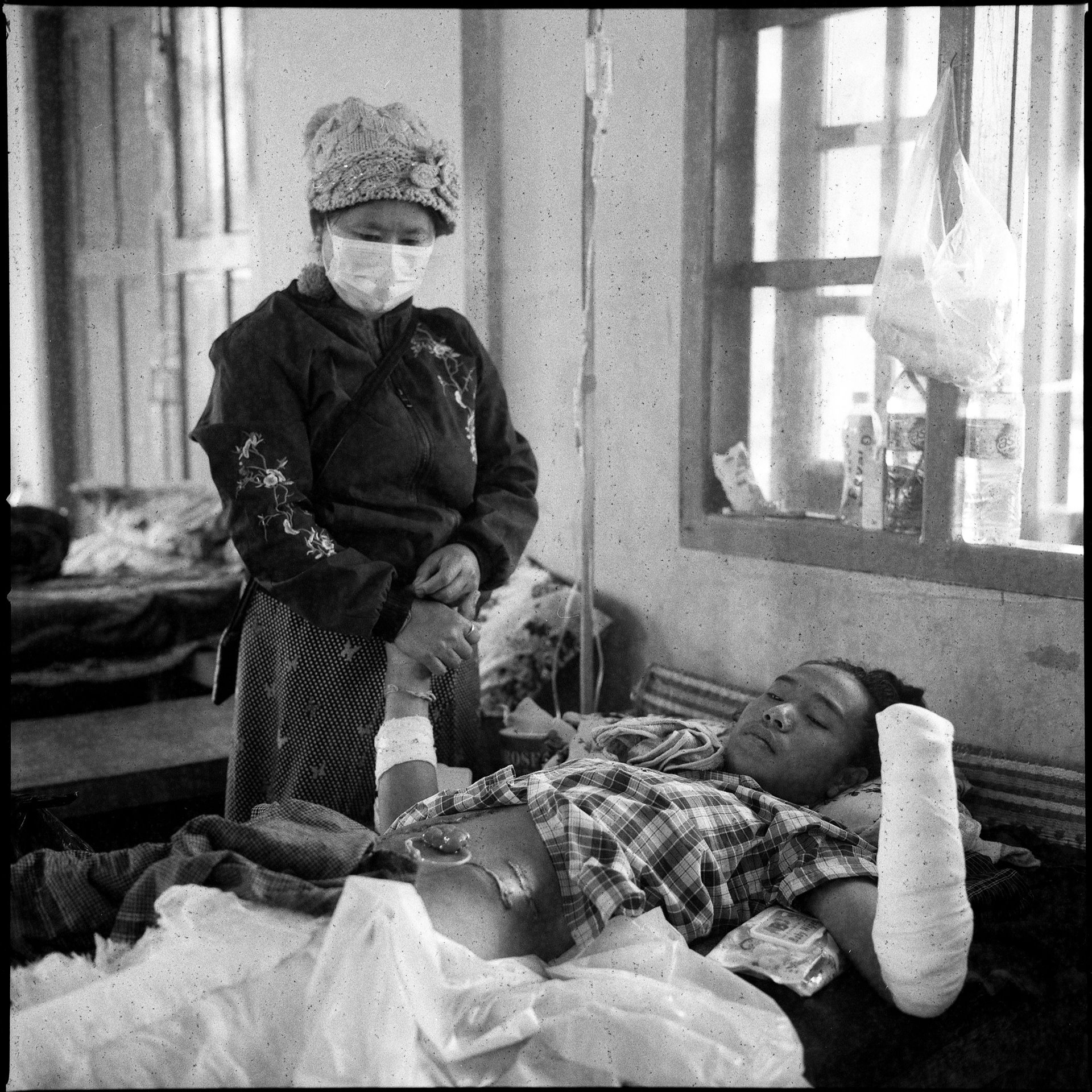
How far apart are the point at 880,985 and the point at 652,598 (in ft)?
4.12

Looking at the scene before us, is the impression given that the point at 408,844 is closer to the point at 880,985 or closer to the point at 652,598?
the point at 880,985

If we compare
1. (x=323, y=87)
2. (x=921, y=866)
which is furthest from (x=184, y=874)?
(x=323, y=87)

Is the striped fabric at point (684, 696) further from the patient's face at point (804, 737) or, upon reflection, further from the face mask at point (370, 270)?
the face mask at point (370, 270)

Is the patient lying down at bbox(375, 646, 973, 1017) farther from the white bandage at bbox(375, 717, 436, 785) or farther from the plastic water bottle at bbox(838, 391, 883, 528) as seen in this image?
the plastic water bottle at bbox(838, 391, 883, 528)

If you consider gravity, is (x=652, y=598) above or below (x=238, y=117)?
below

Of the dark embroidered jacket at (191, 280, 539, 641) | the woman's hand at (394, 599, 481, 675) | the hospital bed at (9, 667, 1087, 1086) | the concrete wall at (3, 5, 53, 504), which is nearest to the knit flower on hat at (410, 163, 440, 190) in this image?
the dark embroidered jacket at (191, 280, 539, 641)

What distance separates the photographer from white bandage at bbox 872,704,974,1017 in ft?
4.12

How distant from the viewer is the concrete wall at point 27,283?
5.38 m

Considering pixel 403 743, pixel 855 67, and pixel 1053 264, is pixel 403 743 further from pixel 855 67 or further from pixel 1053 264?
pixel 855 67

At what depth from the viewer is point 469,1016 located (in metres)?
1.21

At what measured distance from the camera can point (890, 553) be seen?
2.07 metres

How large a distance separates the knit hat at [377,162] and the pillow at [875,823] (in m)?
1.02

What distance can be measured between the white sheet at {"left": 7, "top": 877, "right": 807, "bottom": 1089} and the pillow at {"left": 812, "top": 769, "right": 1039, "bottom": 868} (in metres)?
0.46

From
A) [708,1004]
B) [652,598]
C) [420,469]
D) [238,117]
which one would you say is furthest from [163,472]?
[708,1004]
